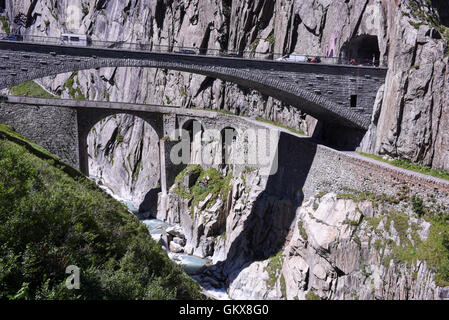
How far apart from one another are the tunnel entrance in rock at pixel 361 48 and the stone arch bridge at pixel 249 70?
12.7ft

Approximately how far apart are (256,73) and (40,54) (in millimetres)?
14939

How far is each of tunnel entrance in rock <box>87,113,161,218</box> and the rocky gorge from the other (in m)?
0.28

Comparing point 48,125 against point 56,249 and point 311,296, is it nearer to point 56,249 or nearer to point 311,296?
point 311,296

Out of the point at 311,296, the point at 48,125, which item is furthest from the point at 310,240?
the point at 48,125

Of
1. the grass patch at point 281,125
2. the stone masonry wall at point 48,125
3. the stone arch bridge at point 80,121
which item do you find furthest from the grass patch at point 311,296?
the stone masonry wall at point 48,125

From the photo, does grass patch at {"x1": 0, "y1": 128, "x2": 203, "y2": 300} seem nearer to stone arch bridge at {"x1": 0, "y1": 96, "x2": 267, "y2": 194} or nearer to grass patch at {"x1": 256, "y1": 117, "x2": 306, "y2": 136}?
stone arch bridge at {"x1": 0, "y1": 96, "x2": 267, "y2": 194}

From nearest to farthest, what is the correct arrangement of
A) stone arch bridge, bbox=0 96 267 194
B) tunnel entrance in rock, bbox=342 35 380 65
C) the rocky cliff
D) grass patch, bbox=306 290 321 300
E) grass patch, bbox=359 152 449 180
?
the rocky cliff, grass patch, bbox=359 152 449 180, grass patch, bbox=306 290 321 300, tunnel entrance in rock, bbox=342 35 380 65, stone arch bridge, bbox=0 96 267 194

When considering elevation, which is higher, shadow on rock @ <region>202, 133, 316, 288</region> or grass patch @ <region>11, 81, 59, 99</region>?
grass patch @ <region>11, 81, 59, 99</region>

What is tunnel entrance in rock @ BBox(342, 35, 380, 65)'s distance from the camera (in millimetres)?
29828

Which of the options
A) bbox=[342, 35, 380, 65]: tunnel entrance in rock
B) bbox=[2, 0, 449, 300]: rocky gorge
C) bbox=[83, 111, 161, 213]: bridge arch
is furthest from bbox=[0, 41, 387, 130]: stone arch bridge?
bbox=[83, 111, 161, 213]: bridge arch

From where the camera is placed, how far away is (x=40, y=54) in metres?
24.4

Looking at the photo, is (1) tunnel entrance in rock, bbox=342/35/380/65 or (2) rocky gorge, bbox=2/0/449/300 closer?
(2) rocky gorge, bbox=2/0/449/300

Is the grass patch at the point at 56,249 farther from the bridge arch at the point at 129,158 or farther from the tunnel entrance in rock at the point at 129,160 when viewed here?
the tunnel entrance in rock at the point at 129,160

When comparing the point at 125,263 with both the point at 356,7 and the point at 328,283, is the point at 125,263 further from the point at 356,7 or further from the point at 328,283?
the point at 356,7
